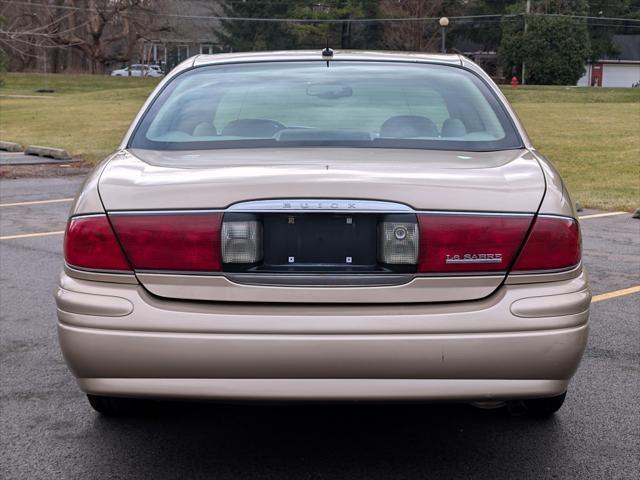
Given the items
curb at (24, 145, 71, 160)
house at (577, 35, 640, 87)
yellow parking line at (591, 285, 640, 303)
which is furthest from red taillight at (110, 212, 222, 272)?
house at (577, 35, 640, 87)

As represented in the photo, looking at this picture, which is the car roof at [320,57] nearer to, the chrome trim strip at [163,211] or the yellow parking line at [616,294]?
the chrome trim strip at [163,211]

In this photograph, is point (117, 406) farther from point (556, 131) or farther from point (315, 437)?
point (556, 131)

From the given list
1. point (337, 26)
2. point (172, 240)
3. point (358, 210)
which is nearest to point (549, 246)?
point (358, 210)

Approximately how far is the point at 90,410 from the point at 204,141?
131cm

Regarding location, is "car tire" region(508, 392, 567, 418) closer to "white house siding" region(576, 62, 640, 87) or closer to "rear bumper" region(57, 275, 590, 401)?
"rear bumper" region(57, 275, 590, 401)

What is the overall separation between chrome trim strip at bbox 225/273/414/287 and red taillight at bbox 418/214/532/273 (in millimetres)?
102

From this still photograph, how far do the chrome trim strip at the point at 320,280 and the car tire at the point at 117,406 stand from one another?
1108mm

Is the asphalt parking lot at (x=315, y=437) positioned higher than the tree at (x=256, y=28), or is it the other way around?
the tree at (x=256, y=28)

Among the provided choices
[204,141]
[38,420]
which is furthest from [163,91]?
[38,420]

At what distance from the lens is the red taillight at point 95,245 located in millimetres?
3000

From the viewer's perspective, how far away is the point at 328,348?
282 cm

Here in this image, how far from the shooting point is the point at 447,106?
407 cm

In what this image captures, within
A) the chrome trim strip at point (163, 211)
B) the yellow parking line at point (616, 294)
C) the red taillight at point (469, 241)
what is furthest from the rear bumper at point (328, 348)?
the yellow parking line at point (616, 294)

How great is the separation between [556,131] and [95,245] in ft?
66.9
